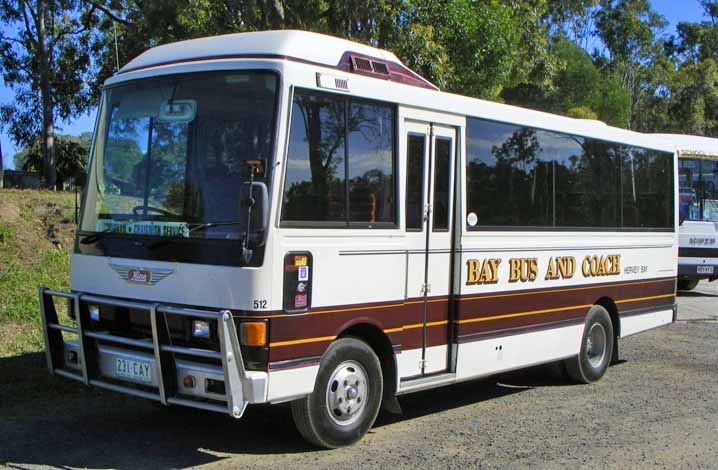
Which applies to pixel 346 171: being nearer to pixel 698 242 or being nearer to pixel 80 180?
pixel 80 180

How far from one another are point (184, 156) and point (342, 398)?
2304 millimetres

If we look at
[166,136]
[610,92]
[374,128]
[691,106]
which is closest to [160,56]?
[166,136]

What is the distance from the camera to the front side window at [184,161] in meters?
6.01

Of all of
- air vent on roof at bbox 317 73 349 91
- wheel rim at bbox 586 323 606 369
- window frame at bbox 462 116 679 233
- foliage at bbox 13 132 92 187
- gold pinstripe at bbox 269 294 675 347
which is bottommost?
wheel rim at bbox 586 323 606 369

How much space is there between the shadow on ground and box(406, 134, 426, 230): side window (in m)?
1.95

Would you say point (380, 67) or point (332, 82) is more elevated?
point (380, 67)

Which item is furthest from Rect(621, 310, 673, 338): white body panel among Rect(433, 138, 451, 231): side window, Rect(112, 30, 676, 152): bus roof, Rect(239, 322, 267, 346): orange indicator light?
Rect(239, 322, 267, 346): orange indicator light

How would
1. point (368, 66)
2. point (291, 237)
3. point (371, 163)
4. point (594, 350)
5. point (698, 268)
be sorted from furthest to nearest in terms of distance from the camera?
point (698, 268) → point (594, 350) → point (368, 66) → point (371, 163) → point (291, 237)

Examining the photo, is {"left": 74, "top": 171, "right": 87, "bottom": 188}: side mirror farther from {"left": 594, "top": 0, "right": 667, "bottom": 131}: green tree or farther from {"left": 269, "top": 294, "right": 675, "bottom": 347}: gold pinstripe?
{"left": 594, "top": 0, "right": 667, "bottom": 131}: green tree

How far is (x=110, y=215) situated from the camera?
6668mm

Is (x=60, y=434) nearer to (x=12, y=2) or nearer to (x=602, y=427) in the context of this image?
(x=602, y=427)

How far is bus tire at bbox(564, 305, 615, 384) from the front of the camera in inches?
378

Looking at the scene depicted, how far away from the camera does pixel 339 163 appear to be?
6.55 m

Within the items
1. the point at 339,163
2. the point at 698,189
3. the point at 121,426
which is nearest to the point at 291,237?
the point at 339,163
